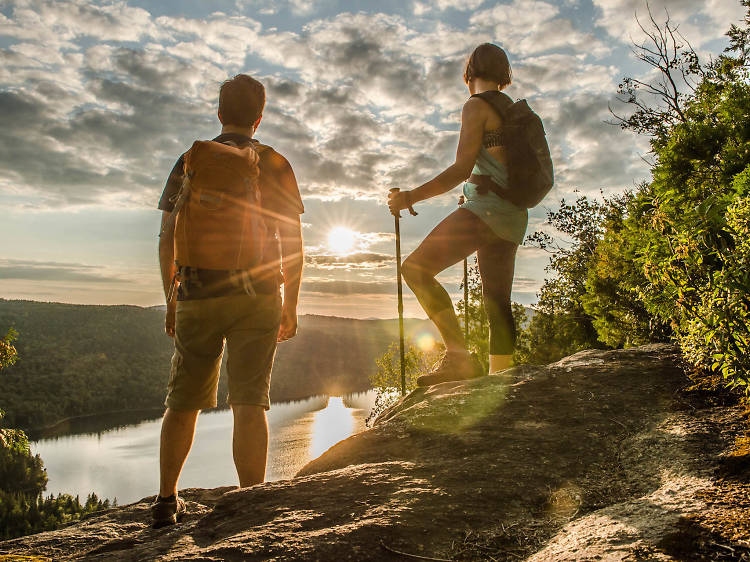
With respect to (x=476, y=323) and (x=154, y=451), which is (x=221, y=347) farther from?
(x=154, y=451)

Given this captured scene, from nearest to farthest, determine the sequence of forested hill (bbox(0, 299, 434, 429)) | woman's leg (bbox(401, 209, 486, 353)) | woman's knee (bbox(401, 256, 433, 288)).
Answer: woman's leg (bbox(401, 209, 486, 353)) < woman's knee (bbox(401, 256, 433, 288)) < forested hill (bbox(0, 299, 434, 429))

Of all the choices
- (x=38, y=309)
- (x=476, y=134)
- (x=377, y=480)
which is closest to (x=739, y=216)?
(x=476, y=134)

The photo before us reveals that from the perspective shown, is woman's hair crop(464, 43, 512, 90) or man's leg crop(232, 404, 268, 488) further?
Result: woman's hair crop(464, 43, 512, 90)

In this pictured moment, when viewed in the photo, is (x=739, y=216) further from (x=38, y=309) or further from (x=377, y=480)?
(x=38, y=309)

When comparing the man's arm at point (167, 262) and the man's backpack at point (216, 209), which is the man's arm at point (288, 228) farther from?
the man's arm at point (167, 262)

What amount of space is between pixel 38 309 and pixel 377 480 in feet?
706

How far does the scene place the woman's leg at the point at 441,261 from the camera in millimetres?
3623

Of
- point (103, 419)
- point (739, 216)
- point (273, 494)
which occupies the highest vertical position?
point (739, 216)

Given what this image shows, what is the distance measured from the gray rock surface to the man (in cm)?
34

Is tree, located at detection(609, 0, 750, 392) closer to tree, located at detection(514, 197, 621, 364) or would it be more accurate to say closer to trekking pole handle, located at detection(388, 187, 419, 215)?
trekking pole handle, located at detection(388, 187, 419, 215)

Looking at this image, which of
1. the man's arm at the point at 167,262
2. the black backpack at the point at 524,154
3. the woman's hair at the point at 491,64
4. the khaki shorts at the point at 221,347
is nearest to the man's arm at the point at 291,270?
Answer: the khaki shorts at the point at 221,347

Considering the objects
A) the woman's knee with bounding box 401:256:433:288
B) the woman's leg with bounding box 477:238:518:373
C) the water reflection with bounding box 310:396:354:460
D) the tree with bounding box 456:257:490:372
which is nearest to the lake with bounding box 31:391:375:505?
the water reflection with bounding box 310:396:354:460

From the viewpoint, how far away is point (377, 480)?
7.19 ft

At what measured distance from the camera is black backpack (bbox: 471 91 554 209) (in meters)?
3.46
